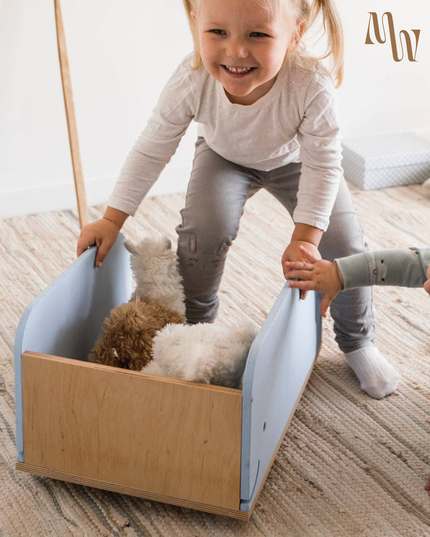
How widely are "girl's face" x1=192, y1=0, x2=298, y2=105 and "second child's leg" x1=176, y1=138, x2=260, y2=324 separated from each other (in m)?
0.19

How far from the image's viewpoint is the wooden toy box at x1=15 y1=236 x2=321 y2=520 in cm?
79

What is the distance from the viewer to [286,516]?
0.87m

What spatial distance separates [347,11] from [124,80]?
0.63m

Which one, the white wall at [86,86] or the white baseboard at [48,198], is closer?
the white wall at [86,86]

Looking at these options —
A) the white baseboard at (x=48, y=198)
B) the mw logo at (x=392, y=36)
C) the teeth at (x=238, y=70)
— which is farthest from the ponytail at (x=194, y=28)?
the mw logo at (x=392, y=36)

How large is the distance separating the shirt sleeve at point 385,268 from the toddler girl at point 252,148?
6 centimetres

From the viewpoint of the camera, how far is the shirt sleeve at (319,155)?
100 centimetres

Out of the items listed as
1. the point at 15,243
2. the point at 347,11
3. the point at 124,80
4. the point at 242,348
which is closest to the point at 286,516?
the point at 242,348

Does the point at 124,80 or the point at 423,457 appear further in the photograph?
the point at 124,80

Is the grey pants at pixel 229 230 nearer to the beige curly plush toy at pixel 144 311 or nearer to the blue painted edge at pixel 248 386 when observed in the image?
the beige curly plush toy at pixel 144 311

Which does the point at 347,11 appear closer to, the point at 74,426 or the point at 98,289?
the point at 98,289

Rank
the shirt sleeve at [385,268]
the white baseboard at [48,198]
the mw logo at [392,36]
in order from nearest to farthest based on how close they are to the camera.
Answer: the shirt sleeve at [385,268] → the white baseboard at [48,198] → the mw logo at [392,36]

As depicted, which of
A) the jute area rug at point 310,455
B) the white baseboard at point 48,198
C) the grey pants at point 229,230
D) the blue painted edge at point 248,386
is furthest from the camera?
the white baseboard at point 48,198

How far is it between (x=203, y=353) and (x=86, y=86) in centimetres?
106
